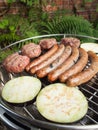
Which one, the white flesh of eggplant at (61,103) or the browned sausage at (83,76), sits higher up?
the browned sausage at (83,76)

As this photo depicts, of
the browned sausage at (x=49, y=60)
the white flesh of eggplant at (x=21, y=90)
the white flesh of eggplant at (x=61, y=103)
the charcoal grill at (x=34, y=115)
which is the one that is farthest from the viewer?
the browned sausage at (x=49, y=60)

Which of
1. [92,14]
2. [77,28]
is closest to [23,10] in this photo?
[77,28]

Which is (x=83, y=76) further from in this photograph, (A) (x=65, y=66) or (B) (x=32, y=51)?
(B) (x=32, y=51)

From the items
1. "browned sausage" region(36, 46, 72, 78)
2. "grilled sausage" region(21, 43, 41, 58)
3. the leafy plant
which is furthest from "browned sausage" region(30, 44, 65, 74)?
the leafy plant

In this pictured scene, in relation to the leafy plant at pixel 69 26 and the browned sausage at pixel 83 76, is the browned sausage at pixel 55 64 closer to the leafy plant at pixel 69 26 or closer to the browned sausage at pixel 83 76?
the browned sausage at pixel 83 76

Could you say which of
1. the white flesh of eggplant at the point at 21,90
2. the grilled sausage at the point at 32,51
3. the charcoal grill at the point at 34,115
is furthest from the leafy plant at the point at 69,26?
the white flesh of eggplant at the point at 21,90

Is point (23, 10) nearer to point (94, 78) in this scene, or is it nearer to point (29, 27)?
point (29, 27)
